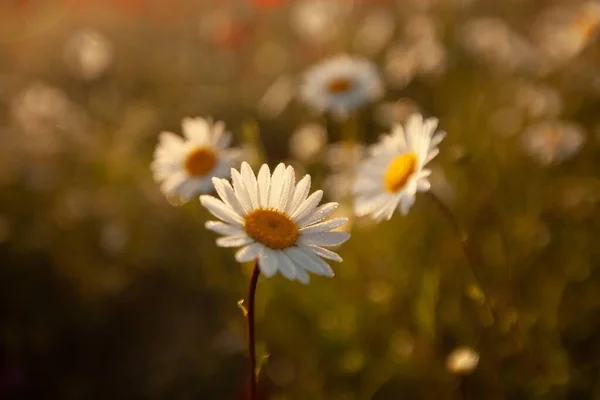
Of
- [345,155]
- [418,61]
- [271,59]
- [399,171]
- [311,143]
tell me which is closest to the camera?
[399,171]

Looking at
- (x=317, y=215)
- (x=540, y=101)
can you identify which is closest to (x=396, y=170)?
(x=317, y=215)

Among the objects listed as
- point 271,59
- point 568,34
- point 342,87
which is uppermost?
point 271,59

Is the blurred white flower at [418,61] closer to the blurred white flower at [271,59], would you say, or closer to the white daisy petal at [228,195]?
the blurred white flower at [271,59]

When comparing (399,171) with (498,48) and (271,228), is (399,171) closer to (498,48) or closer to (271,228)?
(271,228)

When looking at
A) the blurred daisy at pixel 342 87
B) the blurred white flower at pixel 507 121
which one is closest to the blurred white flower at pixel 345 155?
the blurred daisy at pixel 342 87

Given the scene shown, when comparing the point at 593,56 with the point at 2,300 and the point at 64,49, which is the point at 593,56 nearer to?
the point at 2,300

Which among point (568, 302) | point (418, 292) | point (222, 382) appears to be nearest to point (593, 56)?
point (568, 302)

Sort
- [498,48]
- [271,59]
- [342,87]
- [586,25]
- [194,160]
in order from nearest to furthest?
[194,160]
[342,87]
[586,25]
[498,48]
[271,59]
